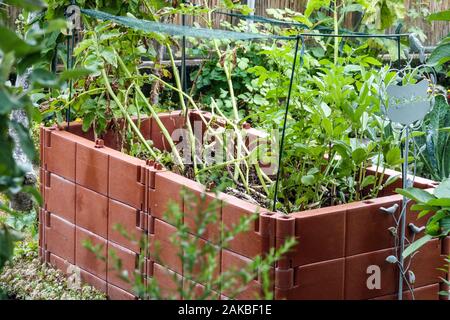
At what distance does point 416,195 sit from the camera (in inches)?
131

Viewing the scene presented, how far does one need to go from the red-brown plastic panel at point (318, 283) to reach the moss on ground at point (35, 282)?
4.71 feet

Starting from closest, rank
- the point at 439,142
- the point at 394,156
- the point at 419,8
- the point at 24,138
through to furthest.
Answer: the point at 24,138
the point at 394,156
the point at 439,142
the point at 419,8

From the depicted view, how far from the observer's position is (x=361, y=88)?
4270 mm

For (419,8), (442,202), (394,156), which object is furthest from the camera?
(419,8)

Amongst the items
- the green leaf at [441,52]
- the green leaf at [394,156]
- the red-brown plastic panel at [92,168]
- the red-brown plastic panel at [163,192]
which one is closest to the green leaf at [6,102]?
the green leaf at [441,52]

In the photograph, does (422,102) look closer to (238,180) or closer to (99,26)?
(238,180)

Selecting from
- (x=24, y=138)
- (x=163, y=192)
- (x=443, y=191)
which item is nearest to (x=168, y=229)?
(x=163, y=192)

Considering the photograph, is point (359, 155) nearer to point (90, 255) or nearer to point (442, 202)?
point (442, 202)

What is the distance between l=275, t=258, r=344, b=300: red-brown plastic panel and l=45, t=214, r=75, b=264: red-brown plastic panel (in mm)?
1752

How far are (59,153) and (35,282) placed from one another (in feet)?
2.48

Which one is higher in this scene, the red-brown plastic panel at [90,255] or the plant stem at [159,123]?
the plant stem at [159,123]

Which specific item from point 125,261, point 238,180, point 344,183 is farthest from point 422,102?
point 125,261

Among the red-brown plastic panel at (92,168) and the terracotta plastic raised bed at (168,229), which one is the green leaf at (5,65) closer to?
the terracotta plastic raised bed at (168,229)

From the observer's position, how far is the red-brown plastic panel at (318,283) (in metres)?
3.85
